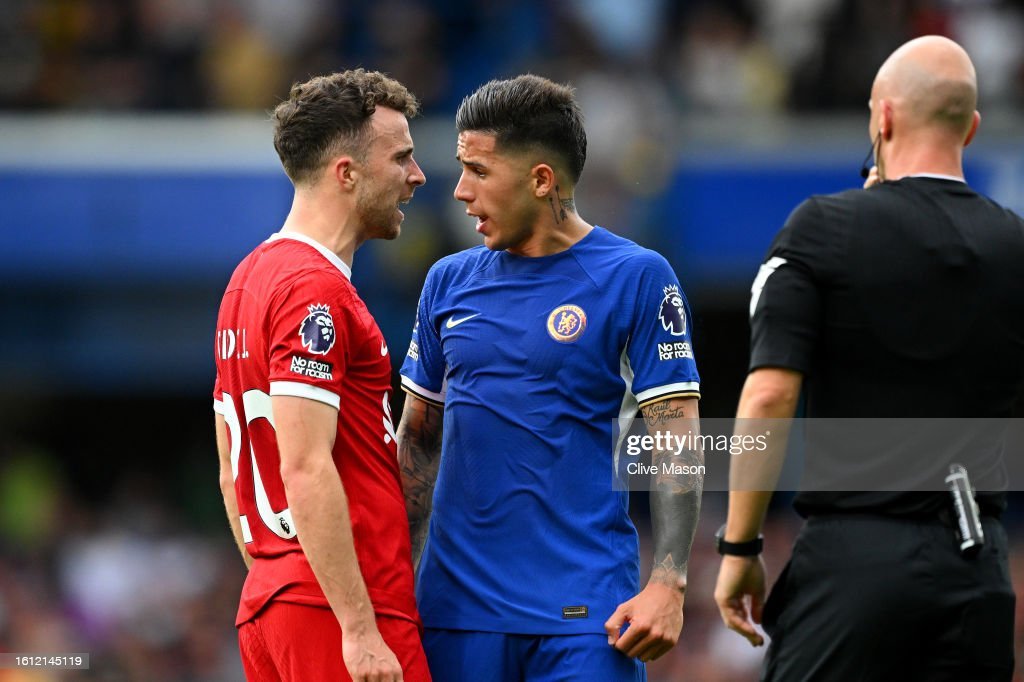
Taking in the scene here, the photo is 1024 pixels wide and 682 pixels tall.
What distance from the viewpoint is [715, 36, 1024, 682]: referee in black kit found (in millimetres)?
4062

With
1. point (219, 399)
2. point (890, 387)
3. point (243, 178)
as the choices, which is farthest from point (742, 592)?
point (243, 178)

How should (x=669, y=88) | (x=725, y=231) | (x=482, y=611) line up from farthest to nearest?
(x=669, y=88) < (x=725, y=231) < (x=482, y=611)

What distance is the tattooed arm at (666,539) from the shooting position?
13.8 ft

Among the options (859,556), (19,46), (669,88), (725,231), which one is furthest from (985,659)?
(19,46)

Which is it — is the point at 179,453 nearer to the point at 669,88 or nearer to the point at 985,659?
the point at 669,88

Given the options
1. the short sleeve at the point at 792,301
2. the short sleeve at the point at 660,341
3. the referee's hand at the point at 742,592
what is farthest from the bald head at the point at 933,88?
the referee's hand at the point at 742,592

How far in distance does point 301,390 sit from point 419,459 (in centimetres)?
73

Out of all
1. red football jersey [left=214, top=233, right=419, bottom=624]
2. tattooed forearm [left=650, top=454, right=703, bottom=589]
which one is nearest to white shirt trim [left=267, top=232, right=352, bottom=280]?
red football jersey [left=214, top=233, right=419, bottom=624]

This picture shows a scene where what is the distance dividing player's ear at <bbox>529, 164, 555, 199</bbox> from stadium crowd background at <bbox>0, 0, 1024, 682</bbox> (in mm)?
6660

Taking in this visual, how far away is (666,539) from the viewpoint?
4301mm

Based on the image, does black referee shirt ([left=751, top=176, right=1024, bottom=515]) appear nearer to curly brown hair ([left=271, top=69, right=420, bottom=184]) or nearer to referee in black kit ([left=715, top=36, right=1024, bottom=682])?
referee in black kit ([left=715, top=36, right=1024, bottom=682])

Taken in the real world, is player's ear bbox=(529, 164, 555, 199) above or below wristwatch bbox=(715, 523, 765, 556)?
above

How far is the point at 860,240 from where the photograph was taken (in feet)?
13.8

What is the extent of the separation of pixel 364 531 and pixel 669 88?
9355 mm
